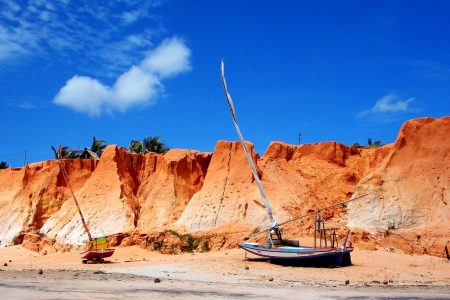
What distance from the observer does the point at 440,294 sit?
16266 millimetres

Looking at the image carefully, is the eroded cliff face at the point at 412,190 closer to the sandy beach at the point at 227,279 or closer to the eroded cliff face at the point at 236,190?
the eroded cliff face at the point at 236,190

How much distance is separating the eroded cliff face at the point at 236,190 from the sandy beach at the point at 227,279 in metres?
3.08

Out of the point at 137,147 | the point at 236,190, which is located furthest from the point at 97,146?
the point at 236,190

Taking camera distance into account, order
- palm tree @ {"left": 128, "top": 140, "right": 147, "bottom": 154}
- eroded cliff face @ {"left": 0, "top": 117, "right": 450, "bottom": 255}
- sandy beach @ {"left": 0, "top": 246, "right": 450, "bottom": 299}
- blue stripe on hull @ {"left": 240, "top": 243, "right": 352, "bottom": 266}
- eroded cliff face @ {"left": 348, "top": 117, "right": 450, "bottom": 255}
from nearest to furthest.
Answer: sandy beach @ {"left": 0, "top": 246, "right": 450, "bottom": 299}
blue stripe on hull @ {"left": 240, "top": 243, "right": 352, "bottom": 266}
eroded cliff face @ {"left": 348, "top": 117, "right": 450, "bottom": 255}
eroded cliff face @ {"left": 0, "top": 117, "right": 450, "bottom": 255}
palm tree @ {"left": 128, "top": 140, "right": 147, "bottom": 154}

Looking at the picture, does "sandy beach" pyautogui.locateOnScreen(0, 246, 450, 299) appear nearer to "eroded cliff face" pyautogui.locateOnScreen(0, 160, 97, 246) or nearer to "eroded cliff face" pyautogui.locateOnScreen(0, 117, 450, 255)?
"eroded cliff face" pyautogui.locateOnScreen(0, 117, 450, 255)

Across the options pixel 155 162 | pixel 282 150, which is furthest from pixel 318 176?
pixel 155 162

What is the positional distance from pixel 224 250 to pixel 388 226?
7.98 meters

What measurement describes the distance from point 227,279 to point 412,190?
13.0 metres

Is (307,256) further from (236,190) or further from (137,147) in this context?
(137,147)

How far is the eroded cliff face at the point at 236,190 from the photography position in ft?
93.6

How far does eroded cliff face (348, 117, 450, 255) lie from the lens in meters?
27.3

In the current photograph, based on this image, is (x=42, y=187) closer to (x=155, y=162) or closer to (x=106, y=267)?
(x=155, y=162)

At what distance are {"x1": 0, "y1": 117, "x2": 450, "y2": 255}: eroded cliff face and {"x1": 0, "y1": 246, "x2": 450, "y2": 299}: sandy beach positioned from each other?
3076 millimetres

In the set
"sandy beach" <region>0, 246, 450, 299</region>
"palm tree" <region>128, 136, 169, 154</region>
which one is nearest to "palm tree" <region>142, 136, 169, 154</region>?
"palm tree" <region>128, 136, 169, 154</region>
